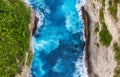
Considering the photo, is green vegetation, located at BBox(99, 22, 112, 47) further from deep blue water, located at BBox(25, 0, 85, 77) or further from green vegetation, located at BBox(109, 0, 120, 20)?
deep blue water, located at BBox(25, 0, 85, 77)

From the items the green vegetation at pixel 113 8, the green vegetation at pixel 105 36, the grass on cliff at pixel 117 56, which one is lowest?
the grass on cliff at pixel 117 56

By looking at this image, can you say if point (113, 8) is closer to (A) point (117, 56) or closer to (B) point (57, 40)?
(A) point (117, 56)

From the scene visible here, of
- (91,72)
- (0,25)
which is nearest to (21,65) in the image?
(0,25)

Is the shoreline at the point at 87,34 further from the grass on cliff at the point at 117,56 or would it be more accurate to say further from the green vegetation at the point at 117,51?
the green vegetation at the point at 117,51

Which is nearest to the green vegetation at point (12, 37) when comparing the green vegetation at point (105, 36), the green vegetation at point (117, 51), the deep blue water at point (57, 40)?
the deep blue water at point (57, 40)

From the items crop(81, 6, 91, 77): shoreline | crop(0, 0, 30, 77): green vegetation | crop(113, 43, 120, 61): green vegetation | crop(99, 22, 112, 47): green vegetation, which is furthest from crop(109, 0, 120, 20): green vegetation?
crop(0, 0, 30, 77): green vegetation
